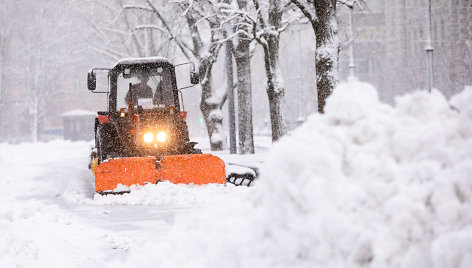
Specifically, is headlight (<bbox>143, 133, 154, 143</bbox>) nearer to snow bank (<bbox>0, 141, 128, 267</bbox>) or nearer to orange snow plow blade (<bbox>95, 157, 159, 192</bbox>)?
orange snow plow blade (<bbox>95, 157, 159, 192</bbox>)

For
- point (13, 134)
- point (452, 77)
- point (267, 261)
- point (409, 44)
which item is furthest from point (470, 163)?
point (13, 134)

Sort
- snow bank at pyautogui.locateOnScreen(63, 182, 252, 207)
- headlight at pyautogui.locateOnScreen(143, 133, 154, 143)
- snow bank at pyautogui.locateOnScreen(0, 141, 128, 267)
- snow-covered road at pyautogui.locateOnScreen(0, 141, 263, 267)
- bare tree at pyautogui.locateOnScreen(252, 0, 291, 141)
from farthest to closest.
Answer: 1. bare tree at pyautogui.locateOnScreen(252, 0, 291, 141)
2. headlight at pyautogui.locateOnScreen(143, 133, 154, 143)
3. snow bank at pyautogui.locateOnScreen(63, 182, 252, 207)
4. snow-covered road at pyautogui.locateOnScreen(0, 141, 263, 267)
5. snow bank at pyautogui.locateOnScreen(0, 141, 128, 267)

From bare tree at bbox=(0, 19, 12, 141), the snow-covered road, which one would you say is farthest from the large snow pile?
bare tree at bbox=(0, 19, 12, 141)

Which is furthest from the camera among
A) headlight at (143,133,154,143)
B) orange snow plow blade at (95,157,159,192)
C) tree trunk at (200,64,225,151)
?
tree trunk at (200,64,225,151)

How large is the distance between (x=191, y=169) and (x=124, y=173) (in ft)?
3.79

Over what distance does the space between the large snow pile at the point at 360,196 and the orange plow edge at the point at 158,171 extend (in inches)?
A: 255

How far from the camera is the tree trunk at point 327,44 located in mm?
13617

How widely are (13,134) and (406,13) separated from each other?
36900mm

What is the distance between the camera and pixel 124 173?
11.3 m

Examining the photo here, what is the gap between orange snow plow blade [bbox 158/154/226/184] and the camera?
11617 millimetres

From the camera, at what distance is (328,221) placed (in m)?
4.01

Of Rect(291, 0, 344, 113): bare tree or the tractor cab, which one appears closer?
the tractor cab

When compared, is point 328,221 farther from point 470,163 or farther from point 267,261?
point 470,163

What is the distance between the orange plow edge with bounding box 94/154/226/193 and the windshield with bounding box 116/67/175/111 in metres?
1.91
